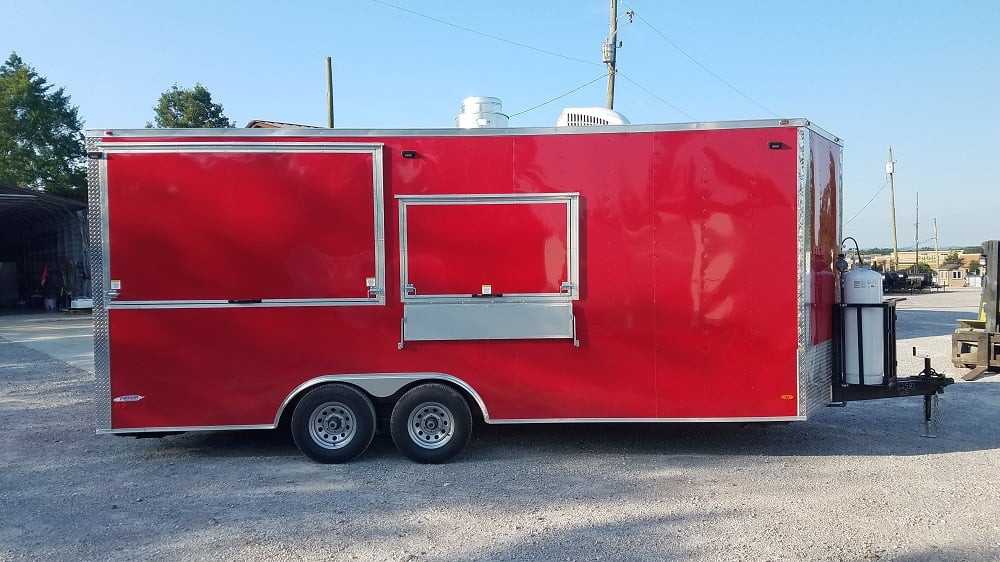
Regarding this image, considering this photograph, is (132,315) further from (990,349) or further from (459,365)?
(990,349)

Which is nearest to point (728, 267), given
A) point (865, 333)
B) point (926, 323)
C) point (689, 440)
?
point (865, 333)

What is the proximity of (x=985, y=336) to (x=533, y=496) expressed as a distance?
977 centimetres

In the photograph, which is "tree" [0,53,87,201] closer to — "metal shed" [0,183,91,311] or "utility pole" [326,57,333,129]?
"metal shed" [0,183,91,311]

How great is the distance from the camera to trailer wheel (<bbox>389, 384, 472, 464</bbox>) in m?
6.01

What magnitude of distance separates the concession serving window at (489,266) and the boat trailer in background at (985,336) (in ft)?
26.9

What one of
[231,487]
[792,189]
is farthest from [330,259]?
[792,189]

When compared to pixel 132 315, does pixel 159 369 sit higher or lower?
lower

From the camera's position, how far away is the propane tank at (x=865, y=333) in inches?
258

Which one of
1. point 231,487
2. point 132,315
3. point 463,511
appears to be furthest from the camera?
point 132,315

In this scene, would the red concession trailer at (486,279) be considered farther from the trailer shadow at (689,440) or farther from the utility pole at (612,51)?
the utility pole at (612,51)

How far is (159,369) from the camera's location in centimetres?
590

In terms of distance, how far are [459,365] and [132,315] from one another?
114 inches

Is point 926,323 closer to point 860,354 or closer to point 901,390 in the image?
point 901,390

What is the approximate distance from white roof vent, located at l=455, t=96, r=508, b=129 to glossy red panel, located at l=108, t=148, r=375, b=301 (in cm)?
126
